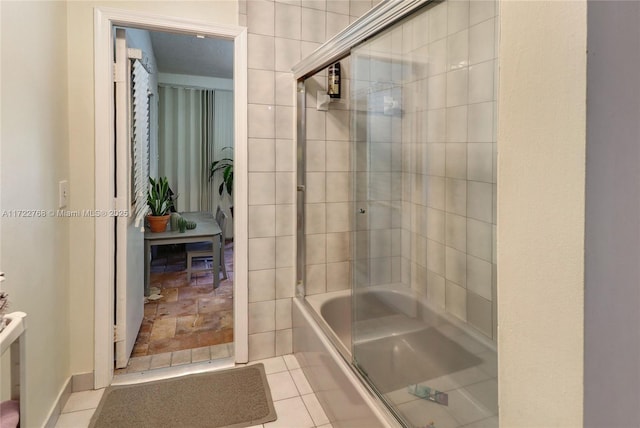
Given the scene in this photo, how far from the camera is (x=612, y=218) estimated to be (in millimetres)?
426

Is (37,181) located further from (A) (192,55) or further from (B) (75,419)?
(A) (192,55)

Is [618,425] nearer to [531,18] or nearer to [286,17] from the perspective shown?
[531,18]

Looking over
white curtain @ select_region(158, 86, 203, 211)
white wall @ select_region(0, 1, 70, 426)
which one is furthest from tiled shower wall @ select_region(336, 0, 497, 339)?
white curtain @ select_region(158, 86, 203, 211)

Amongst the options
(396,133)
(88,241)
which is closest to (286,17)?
(396,133)

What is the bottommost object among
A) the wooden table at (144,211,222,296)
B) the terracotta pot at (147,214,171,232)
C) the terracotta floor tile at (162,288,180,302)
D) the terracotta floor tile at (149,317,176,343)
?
the terracotta floor tile at (149,317,176,343)

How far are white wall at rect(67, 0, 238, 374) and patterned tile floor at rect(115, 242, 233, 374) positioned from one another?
37cm

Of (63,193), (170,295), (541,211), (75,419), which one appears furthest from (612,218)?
(170,295)

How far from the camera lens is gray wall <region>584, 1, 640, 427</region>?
418 millimetres

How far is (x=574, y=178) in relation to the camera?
43 cm

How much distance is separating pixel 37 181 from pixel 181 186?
4009 mm

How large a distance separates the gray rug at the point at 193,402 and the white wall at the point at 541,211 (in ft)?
5.21

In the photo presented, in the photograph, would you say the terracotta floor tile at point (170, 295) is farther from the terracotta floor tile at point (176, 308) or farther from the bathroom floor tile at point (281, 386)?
the bathroom floor tile at point (281, 386)

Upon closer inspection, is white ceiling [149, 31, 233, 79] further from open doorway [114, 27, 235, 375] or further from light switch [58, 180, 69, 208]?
light switch [58, 180, 69, 208]

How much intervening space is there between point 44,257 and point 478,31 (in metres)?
2.18
